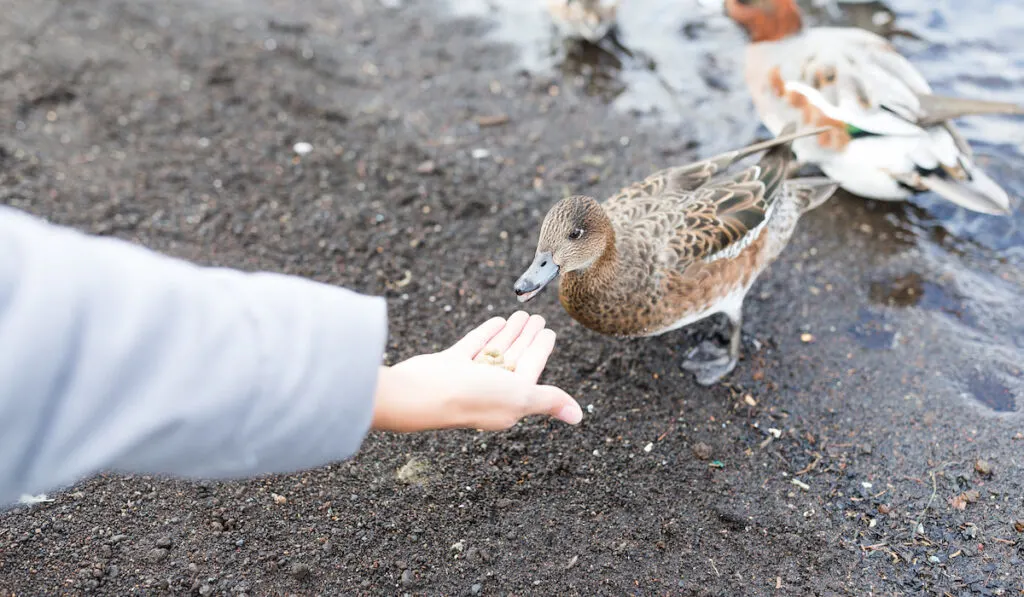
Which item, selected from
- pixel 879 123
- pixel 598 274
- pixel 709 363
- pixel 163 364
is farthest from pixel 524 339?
pixel 879 123

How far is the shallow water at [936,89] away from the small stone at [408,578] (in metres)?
2.35

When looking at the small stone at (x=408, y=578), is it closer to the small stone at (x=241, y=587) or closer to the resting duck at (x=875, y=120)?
the small stone at (x=241, y=587)

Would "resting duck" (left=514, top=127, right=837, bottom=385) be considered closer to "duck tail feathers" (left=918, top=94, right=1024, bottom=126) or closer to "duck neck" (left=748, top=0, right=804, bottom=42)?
"duck tail feathers" (left=918, top=94, right=1024, bottom=126)

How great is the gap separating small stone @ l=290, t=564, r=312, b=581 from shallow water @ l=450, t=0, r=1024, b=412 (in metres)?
2.66

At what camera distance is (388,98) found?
4.96 m

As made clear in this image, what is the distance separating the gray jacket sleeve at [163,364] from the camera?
119cm

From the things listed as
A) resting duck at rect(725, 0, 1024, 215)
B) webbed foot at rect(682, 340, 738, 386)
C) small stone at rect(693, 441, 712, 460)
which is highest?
resting duck at rect(725, 0, 1024, 215)

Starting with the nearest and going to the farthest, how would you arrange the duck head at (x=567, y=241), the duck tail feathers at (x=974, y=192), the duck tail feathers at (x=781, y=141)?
the duck head at (x=567, y=241) < the duck tail feathers at (x=781, y=141) < the duck tail feathers at (x=974, y=192)

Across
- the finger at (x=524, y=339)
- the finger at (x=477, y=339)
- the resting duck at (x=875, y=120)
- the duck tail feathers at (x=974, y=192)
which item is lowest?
the duck tail feathers at (x=974, y=192)

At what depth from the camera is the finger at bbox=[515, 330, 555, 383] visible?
2092mm

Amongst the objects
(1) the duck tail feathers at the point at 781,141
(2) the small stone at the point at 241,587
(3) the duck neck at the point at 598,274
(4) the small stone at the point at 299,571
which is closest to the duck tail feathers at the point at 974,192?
(1) the duck tail feathers at the point at 781,141

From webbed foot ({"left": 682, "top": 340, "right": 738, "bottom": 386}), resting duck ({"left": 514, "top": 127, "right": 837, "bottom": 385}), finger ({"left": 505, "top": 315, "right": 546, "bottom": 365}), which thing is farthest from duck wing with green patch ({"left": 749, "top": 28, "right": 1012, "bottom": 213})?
finger ({"left": 505, "top": 315, "right": 546, "bottom": 365})

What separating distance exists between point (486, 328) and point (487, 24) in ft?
14.0

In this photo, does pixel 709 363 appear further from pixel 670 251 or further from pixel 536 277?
pixel 536 277
